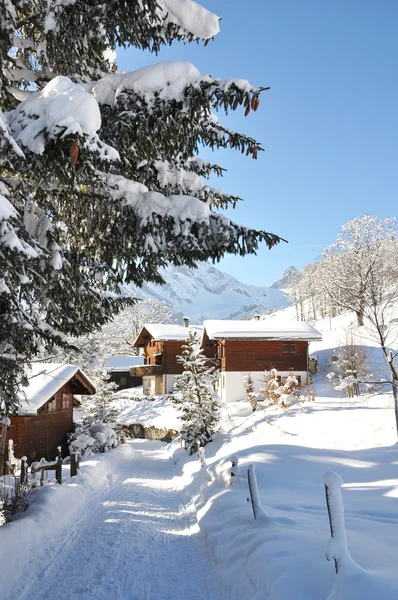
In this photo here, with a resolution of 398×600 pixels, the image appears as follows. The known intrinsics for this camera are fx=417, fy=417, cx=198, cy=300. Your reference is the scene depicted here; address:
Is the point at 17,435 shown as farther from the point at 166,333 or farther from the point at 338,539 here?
the point at 166,333

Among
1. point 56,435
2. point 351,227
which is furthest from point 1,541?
point 351,227

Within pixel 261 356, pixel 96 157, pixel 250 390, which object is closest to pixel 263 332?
pixel 261 356

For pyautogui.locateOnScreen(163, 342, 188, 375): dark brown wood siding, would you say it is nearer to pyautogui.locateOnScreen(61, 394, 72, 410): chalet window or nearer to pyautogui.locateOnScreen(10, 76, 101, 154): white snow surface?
pyautogui.locateOnScreen(61, 394, 72, 410): chalet window

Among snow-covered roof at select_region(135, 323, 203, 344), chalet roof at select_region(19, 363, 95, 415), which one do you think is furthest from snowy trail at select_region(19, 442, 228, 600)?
snow-covered roof at select_region(135, 323, 203, 344)

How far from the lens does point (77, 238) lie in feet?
20.8

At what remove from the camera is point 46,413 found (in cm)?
2134

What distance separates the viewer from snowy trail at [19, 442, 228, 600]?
5320 mm

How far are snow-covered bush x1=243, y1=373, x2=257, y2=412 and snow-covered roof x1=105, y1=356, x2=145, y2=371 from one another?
32.3 m

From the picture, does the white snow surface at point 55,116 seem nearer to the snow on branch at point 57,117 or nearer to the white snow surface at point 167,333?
the snow on branch at point 57,117

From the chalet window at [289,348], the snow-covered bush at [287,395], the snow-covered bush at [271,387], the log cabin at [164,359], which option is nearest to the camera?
the snow-covered bush at [287,395]

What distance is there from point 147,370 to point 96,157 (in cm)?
4142

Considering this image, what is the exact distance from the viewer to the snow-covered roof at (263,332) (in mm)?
31891

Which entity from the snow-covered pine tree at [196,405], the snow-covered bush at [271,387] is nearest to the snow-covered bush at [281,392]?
the snow-covered bush at [271,387]

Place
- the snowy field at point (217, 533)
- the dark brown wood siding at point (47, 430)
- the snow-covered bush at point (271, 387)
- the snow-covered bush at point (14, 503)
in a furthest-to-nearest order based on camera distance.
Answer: the snow-covered bush at point (271, 387) → the dark brown wood siding at point (47, 430) → the snow-covered bush at point (14, 503) → the snowy field at point (217, 533)
